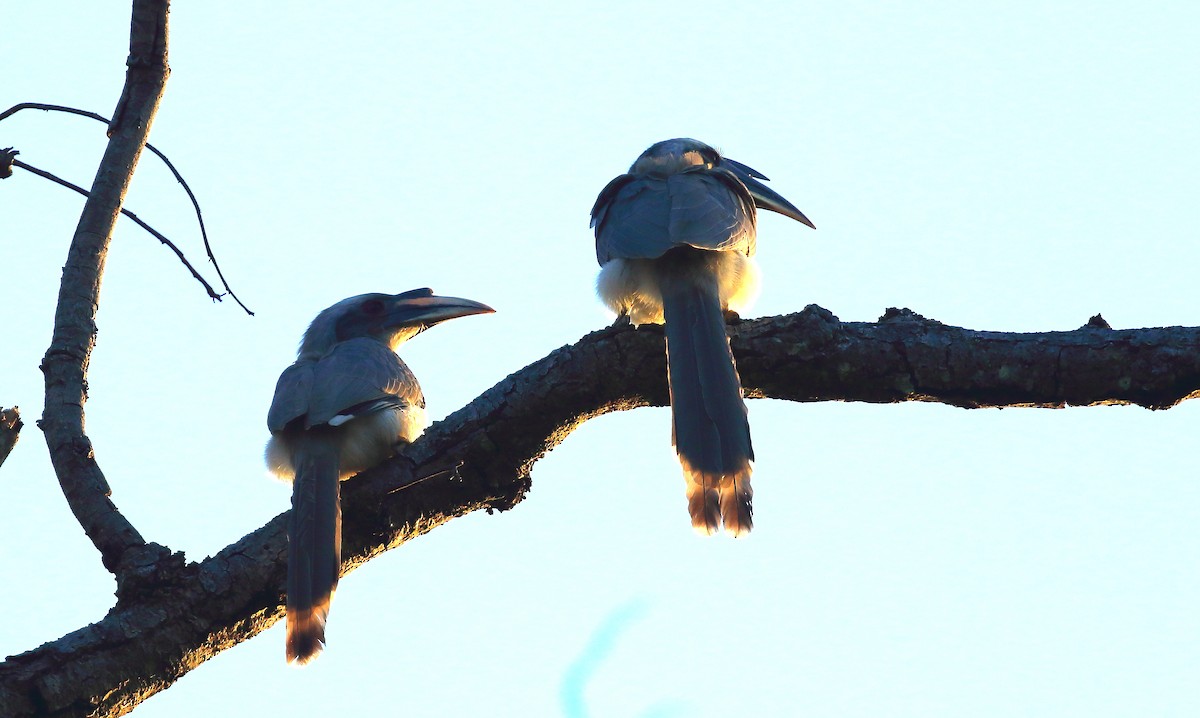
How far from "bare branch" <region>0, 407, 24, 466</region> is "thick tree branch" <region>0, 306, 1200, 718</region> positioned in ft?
2.72

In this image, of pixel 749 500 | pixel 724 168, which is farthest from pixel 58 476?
pixel 724 168

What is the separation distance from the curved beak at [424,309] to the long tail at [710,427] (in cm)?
184

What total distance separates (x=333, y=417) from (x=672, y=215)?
1623 millimetres

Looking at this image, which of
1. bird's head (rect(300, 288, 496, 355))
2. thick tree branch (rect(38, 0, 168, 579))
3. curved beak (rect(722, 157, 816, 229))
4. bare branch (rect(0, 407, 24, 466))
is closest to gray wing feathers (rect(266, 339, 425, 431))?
bird's head (rect(300, 288, 496, 355))

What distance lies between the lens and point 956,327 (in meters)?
4.29

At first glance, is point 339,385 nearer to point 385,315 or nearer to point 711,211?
point 385,315

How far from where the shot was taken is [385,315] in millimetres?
6152

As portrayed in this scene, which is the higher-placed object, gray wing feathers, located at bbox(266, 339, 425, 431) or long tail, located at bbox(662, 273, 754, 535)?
gray wing feathers, located at bbox(266, 339, 425, 431)

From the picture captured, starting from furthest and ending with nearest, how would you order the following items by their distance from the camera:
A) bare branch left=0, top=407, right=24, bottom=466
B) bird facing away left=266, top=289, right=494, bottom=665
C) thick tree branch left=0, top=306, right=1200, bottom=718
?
1. bare branch left=0, top=407, right=24, bottom=466
2. bird facing away left=266, top=289, right=494, bottom=665
3. thick tree branch left=0, top=306, right=1200, bottom=718

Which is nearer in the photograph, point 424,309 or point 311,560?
point 311,560

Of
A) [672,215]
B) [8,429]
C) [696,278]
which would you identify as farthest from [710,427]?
[8,429]

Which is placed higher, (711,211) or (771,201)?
(771,201)

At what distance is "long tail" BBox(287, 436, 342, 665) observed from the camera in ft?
13.2

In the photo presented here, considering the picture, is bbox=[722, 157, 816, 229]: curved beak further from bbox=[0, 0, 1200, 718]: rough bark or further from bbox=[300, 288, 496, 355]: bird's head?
bbox=[0, 0, 1200, 718]: rough bark
